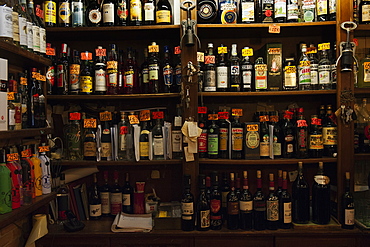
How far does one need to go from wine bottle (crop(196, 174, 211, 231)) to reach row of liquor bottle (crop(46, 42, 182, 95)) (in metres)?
0.68

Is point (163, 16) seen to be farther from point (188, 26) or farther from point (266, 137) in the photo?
point (266, 137)

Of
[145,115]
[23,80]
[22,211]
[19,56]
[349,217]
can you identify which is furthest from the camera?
[145,115]

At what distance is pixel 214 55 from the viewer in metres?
2.53

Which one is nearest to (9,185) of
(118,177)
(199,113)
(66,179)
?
(66,179)

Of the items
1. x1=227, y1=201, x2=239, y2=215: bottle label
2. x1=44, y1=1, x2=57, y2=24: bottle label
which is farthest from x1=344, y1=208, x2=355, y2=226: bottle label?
x1=44, y1=1, x2=57, y2=24: bottle label

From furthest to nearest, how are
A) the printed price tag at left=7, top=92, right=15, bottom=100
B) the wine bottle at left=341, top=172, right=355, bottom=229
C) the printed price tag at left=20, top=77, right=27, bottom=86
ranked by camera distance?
1. the wine bottle at left=341, top=172, right=355, bottom=229
2. the printed price tag at left=20, top=77, right=27, bottom=86
3. the printed price tag at left=7, top=92, right=15, bottom=100

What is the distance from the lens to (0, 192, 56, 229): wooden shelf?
1506 mm

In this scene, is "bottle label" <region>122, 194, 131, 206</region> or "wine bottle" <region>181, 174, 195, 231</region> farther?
"bottle label" <region>122, 194, 131, 206</region>

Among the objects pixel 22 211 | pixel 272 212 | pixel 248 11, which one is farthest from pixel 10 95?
pixel 272 212

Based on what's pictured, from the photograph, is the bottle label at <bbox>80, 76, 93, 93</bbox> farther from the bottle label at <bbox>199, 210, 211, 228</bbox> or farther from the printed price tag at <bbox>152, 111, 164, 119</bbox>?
the bottle label at <bbox>199, 210, 211, 228</bbox>

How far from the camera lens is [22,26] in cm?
174

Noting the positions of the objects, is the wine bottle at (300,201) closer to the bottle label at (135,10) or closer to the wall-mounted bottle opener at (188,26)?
the wall-mounted bottle opener at (188,26)

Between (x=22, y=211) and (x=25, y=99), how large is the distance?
0.61m

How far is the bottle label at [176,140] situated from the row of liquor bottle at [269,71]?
13.4 inches
